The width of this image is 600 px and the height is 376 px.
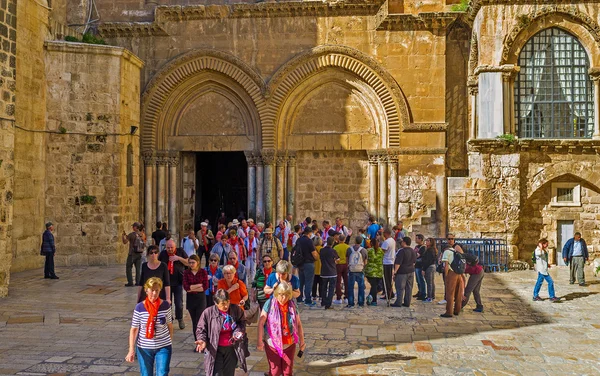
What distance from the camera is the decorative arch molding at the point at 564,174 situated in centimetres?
1714

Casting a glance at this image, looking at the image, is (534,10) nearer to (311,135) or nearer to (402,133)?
(402,133)

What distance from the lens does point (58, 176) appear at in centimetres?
1722

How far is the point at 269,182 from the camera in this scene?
67.1 ft

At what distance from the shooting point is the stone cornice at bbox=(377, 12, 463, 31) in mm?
19203

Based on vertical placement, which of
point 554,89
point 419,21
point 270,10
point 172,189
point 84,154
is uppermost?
point 270,10

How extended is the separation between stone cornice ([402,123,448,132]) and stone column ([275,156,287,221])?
414cm

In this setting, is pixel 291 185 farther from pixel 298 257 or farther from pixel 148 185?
pixel 298 257

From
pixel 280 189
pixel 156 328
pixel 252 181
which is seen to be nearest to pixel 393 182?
pixel 280 189

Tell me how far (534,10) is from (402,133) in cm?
515

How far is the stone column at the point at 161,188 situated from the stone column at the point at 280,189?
150 inches

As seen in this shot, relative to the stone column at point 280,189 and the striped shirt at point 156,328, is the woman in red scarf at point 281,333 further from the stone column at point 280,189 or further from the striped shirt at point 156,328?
the stone column at point 280,189

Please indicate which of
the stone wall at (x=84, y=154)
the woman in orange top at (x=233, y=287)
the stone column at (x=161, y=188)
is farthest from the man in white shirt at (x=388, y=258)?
the stone column at (x=161, y=188)

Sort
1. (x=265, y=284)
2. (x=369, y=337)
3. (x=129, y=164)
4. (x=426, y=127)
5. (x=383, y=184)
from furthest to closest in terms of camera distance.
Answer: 1. (x=383, y=184)
2. (x=426, y=127)
3. (x=129, y=164)
4. (x=369, y=337)
5. (x=265, y=284)

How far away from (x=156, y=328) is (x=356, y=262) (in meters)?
6.38
